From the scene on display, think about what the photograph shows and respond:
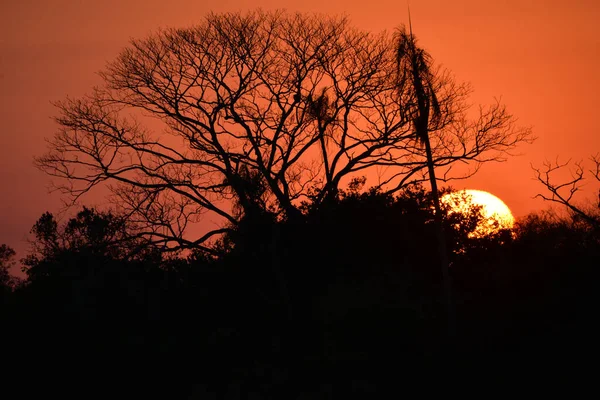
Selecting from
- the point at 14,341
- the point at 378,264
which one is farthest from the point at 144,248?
the point at 378,264

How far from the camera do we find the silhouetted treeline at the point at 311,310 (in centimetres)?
1892

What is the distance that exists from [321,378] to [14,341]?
10604 millimetres

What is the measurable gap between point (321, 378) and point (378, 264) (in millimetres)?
6070

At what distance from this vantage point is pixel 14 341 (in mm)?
23078

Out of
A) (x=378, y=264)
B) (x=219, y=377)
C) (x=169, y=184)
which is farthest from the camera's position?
(x=169, y=184)

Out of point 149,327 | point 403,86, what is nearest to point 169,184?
point 149,327

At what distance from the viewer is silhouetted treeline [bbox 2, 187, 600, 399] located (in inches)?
745

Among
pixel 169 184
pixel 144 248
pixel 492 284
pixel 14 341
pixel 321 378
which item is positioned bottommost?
pixel 321 378

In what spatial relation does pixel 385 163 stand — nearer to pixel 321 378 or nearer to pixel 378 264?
pixel 378 264

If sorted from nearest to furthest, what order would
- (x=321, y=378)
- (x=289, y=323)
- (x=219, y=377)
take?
1. (x=321, y=378)
2. (x=219, y=377)
3. (x=289, y=323)

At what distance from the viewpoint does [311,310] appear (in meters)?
22.8

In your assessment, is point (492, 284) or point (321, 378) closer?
point (321, 378)

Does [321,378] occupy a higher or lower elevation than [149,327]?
lower

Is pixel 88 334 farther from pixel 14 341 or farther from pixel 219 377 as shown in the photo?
pixel 219 377
